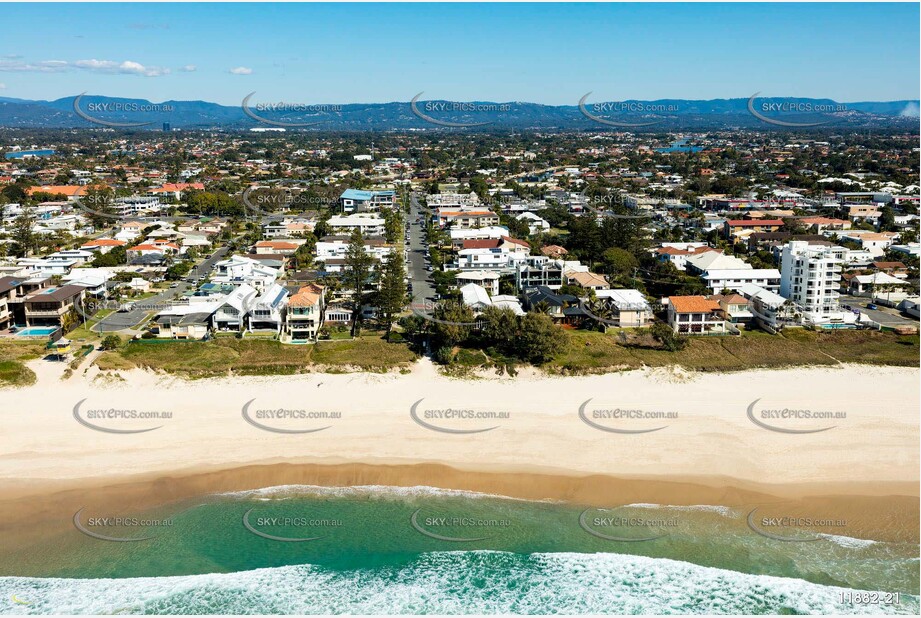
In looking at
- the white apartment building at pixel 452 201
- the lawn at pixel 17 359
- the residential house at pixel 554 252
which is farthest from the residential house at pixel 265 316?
the white apartment building at pixel 452 201

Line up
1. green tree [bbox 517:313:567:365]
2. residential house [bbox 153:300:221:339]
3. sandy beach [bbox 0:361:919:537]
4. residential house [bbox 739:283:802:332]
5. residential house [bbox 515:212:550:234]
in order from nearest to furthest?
sandy beach [bbox 0:361:919:537]
green tree [bbox 517:313:567:365]
residential house [bbox 153:300:221:339]
residential house [bbox 739:283:802:332]
residential house [bbox 515:212:550:234]

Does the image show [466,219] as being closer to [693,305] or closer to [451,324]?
[693,305]

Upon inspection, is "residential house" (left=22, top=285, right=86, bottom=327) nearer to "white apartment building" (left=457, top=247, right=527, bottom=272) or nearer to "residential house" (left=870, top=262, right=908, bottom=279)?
"white apartment building" (left=457, top=247, right=527, bottom=272)

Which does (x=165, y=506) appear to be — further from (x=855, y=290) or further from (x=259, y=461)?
(x=855, y=290)

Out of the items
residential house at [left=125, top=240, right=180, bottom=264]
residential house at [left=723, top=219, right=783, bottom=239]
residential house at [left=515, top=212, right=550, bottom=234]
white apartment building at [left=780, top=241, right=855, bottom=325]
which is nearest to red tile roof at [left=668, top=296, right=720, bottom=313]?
white apartment building at [left=780, top=241, right=855, bottom=325]

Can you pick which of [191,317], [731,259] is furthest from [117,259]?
[731,259]

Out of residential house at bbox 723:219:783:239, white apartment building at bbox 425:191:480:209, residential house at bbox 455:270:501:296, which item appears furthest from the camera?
white apartment building at bbox 425:191:480:209

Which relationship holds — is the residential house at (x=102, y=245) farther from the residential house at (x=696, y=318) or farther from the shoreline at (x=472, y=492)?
the residential house at (x=696, y=318)
